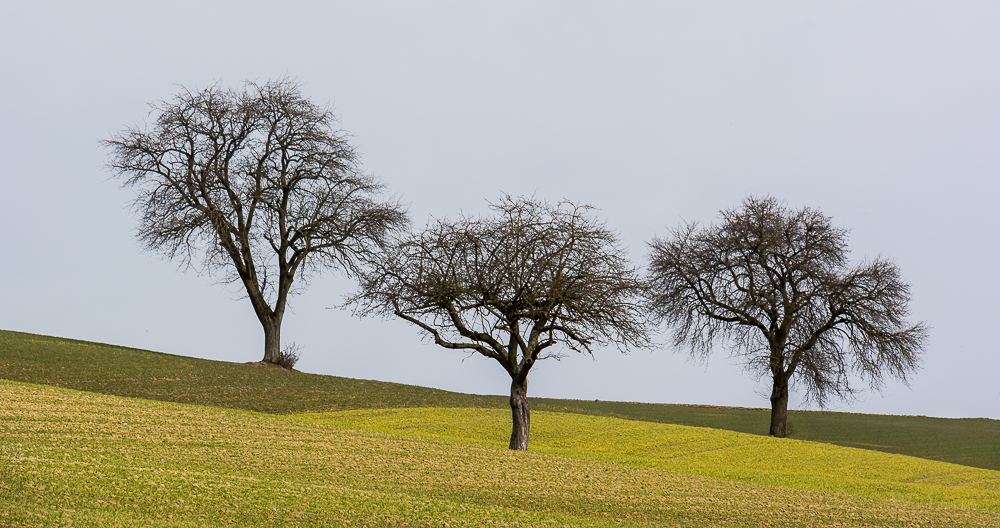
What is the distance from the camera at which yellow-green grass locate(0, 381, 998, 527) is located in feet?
34.7

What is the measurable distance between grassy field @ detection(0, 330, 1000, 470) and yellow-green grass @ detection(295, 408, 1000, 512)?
156 inches

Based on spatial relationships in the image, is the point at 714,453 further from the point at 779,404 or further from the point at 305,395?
the point at 305,395

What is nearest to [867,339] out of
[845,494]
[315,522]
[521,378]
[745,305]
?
[745,305]

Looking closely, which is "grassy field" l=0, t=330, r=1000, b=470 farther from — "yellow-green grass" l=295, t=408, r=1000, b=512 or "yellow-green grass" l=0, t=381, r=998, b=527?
"yellow-green grass" l=0, t=381, r=998, b=527

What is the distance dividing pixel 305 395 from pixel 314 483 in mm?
21662

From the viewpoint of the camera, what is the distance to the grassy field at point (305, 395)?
30859 mm

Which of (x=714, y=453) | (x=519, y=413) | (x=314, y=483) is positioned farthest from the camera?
(x=714, y=453)

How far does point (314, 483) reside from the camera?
13.5 m

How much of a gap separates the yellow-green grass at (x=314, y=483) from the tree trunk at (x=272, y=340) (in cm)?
2109

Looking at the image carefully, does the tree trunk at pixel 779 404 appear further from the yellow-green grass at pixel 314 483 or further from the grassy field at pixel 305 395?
the yellow-green grass at pixel 314 483

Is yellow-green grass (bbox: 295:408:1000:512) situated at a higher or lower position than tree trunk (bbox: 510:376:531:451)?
lower

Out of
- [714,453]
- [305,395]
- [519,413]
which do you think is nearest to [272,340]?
[305,395]

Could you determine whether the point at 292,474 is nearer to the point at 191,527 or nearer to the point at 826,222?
the point at 191,527

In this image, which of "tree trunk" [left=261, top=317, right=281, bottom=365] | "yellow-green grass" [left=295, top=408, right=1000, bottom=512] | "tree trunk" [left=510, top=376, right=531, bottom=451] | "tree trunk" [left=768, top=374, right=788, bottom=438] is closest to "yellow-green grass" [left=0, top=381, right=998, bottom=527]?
"tree trunk" [left=510, top=376, right=531, bottom=451]
